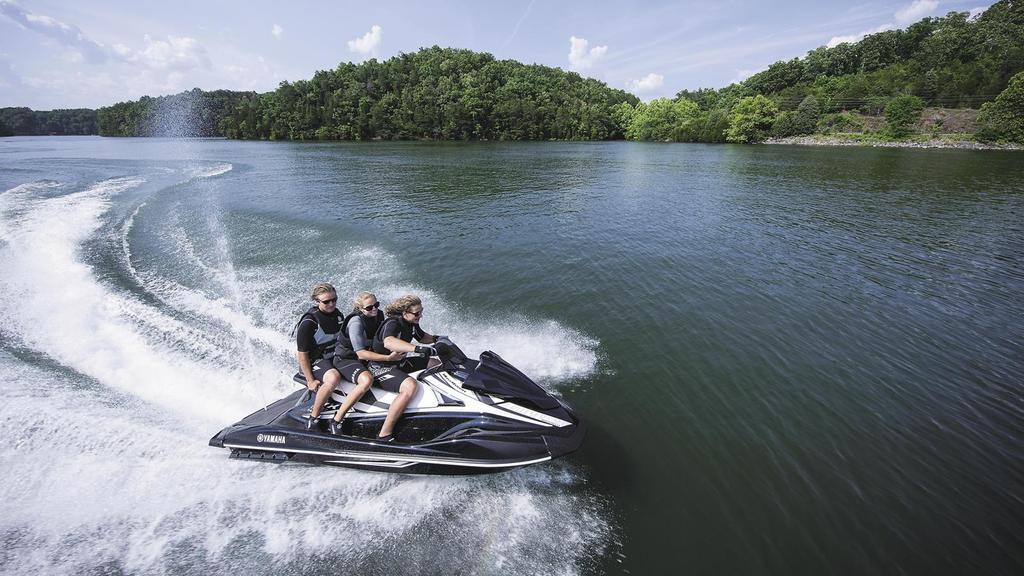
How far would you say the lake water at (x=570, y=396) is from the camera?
436 centimetres

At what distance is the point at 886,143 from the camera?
66875 millimetres

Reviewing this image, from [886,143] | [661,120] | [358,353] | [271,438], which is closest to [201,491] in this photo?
[271,438]

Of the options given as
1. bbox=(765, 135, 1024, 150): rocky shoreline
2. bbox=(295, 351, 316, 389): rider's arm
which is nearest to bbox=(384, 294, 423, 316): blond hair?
bbox=(295, 351, 316, 389): rider's arm

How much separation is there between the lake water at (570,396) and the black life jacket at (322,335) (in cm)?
142

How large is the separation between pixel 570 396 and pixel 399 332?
3054 millimetres

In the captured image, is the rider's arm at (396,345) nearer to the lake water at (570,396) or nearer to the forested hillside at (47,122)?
the lake water at (570,396)

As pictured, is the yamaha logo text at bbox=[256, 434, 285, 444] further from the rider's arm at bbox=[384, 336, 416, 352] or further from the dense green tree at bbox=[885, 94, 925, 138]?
the dense green tree at bbox=[885, 94, 925, 138]

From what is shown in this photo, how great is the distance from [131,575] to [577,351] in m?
6.56

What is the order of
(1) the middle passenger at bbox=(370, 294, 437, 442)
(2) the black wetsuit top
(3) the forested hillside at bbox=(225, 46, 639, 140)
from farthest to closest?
(3) the forested hillside at bbox=(225, 46, 639, 140) < (2) the black wetsuit top < (1) the middle passenger at bbox=(370, 294, 437, 442)

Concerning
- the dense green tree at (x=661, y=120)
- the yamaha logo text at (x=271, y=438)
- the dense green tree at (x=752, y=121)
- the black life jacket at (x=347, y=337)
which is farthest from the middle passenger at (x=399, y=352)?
the dense green tree at (x=661, y=120)

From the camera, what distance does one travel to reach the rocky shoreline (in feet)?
189

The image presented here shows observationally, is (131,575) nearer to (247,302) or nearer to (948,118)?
(247,302)

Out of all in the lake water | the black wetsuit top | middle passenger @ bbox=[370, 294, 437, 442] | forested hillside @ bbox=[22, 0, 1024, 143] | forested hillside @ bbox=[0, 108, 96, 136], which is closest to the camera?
the lake water

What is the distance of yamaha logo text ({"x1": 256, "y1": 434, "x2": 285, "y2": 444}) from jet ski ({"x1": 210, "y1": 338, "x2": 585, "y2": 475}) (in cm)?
1
